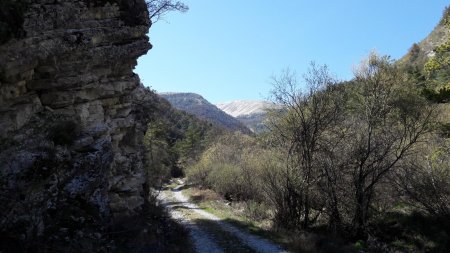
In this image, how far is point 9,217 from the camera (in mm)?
7676

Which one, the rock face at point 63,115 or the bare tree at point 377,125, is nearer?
the rock face at point 63,115

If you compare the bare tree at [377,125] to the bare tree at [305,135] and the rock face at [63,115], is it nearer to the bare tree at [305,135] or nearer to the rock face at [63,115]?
the bare tree at [305,135]

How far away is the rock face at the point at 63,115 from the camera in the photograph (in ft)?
27.4

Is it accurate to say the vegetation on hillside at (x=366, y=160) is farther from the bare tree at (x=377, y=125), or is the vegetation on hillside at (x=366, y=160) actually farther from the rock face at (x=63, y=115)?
the rock face at (x=63, y=115)

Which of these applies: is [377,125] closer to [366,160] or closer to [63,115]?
[366,160]

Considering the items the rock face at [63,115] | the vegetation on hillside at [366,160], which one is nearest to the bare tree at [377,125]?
the vegetation on hillside at [366,160]

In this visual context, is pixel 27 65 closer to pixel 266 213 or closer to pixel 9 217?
pixel 9 217

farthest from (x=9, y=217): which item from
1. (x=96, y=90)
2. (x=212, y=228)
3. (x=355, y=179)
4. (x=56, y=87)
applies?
(x=355, y=179)

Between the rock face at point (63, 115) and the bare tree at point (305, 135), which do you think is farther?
the bare tree at point (305, 135)

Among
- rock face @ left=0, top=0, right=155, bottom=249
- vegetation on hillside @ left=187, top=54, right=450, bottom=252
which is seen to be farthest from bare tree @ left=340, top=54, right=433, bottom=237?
rock face @ left=0, top=0, right=155, bottom=249

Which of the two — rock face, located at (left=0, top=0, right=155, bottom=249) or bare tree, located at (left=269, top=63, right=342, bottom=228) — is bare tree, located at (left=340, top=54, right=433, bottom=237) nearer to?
bare tree, located at (left=269, top=63, right=342, bottom=228)

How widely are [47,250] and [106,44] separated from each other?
6.44 meters

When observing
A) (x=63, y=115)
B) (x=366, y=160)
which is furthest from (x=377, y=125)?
(x=63, y=115)

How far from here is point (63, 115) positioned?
439 inches
